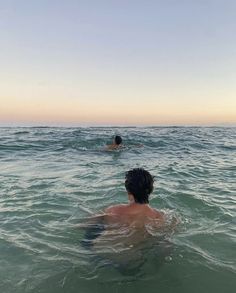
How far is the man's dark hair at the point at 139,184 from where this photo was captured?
20.7ft

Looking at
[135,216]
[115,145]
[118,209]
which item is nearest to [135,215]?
[135,216]

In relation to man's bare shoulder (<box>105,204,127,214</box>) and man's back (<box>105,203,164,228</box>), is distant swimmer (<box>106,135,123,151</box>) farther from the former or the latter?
man's back (<box>105,203,164,228</box>)

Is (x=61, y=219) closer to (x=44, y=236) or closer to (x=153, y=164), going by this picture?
(x=44, y=236)

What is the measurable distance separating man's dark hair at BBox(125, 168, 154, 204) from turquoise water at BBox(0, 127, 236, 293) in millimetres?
707

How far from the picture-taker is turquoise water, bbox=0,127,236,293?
5480 millimetres

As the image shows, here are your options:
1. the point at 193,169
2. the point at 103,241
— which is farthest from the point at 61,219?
the point at 193,169

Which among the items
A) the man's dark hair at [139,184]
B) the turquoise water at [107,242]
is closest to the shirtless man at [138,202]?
the man's dark hair at [139,184]

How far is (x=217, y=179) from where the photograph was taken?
41.7 ft

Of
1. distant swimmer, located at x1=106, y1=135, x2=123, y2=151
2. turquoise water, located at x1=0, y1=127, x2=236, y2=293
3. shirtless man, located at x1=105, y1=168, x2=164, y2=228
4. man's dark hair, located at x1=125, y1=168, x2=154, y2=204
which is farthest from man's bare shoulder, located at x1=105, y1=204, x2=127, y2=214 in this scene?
distant swimmer, located at x1=106, y1=135, x2=123, y2=151

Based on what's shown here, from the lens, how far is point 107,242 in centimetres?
632

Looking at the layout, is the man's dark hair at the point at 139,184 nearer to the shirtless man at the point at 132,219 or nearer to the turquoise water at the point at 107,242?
the shirtless man at the point at 132,219

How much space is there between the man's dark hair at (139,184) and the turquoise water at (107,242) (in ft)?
2.32

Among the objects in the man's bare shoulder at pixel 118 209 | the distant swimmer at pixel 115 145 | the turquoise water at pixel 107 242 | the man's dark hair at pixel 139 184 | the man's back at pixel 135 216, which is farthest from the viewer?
the distant swimmer at pixel 115 145

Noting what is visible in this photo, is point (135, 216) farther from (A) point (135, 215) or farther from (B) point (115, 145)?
(B) point (115, 145)
